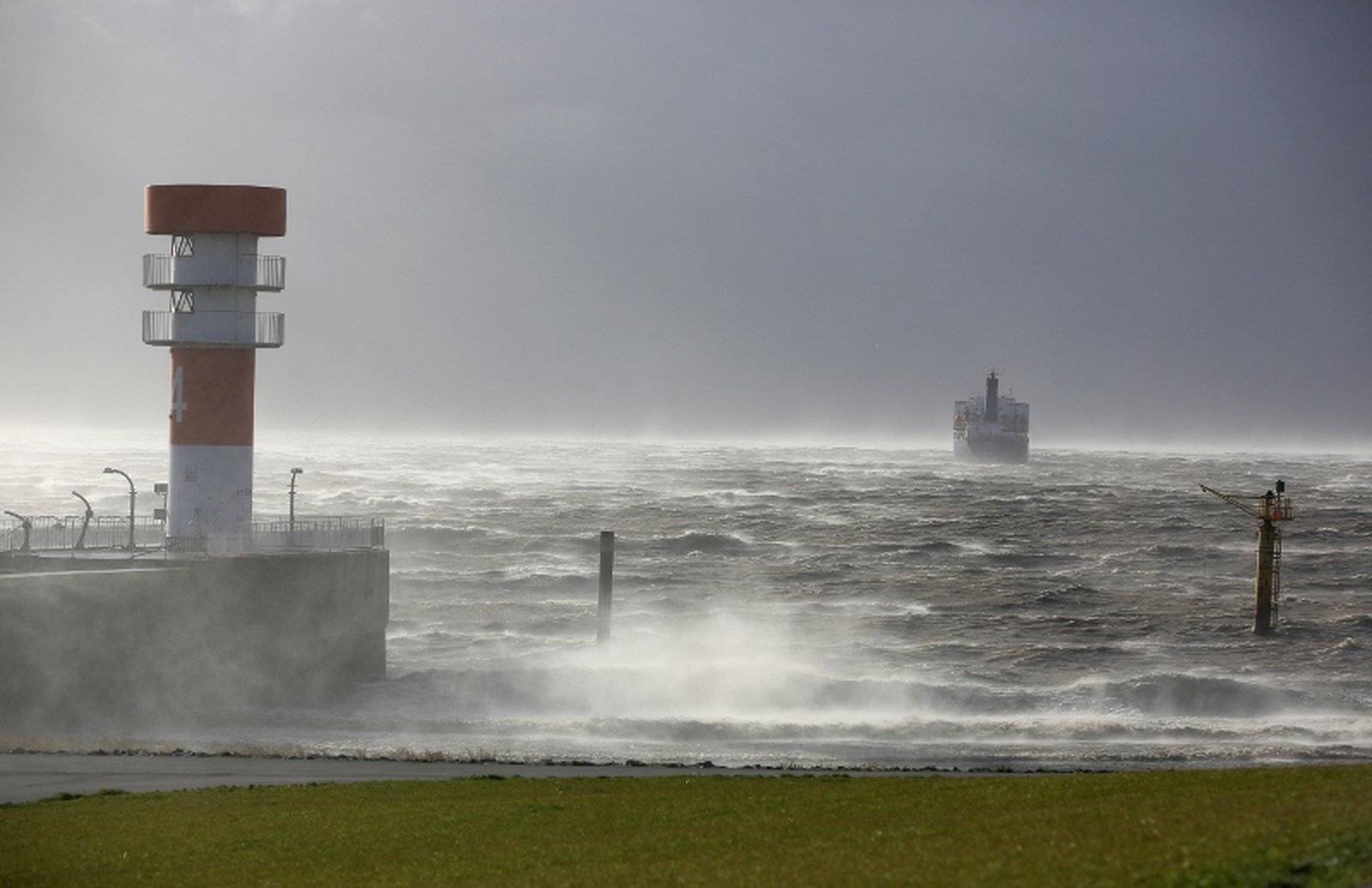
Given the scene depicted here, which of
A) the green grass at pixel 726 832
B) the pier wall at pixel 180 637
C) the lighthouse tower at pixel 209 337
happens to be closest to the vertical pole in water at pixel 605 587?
the pier wall at pixel 180 637

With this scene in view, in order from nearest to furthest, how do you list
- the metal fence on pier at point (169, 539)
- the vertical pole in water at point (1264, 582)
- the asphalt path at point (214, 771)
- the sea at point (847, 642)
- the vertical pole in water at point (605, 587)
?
the asphalt path at point (214, 771) → the sea at point (847, 642) → the metal fence on pier at point (169, 539) → the vertical pole in water at point (605, 587) → the vertical pole in water at point (1264, 582)

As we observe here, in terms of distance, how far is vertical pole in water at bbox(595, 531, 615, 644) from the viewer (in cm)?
5042

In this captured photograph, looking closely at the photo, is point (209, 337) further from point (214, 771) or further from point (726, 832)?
point (726, 832)

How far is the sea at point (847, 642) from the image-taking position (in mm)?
35875

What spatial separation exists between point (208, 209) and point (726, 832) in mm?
26077

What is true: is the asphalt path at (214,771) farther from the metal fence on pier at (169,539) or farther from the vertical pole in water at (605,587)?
the vertical pole in water at (605,587)

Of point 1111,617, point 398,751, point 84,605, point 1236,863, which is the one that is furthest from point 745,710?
point 1236,863

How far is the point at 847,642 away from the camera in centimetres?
5472

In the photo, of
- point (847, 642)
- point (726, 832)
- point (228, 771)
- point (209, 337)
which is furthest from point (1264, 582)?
point (726, 832)

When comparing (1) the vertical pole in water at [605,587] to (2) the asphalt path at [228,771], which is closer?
(2) the asphalt path at [228,771]

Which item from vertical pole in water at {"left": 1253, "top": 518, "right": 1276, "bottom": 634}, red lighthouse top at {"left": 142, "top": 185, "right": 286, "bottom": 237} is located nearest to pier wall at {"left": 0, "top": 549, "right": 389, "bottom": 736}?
red lighthouse top at {"left": 142, "top": 185, "right": 286, "bottom": 237}

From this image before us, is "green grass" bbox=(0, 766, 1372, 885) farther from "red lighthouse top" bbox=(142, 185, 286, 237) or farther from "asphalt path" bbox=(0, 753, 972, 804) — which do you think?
"red lighthouse top" bbox=(142, 185, 286, 237)

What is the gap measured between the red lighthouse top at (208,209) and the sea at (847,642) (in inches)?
478

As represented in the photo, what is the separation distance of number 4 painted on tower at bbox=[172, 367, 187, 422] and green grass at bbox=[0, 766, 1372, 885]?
17.2 metres
